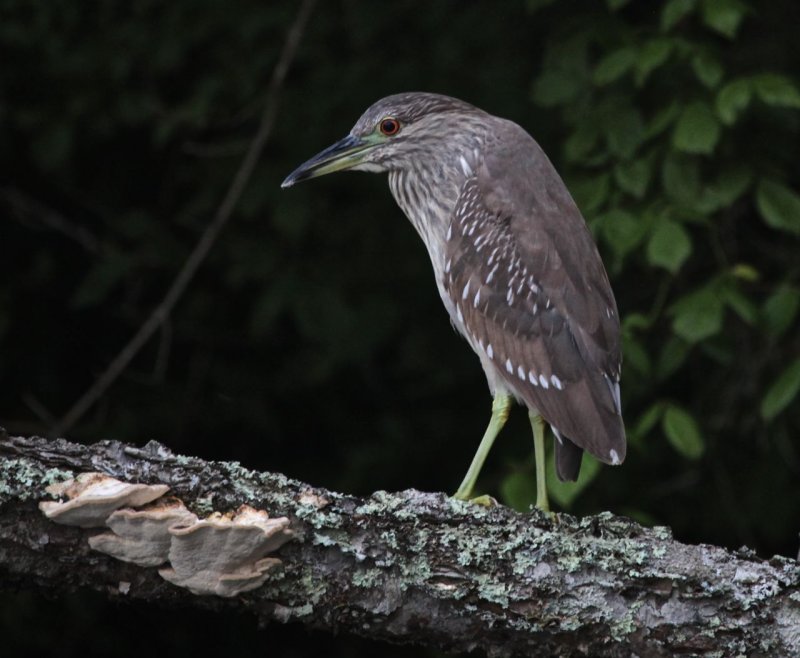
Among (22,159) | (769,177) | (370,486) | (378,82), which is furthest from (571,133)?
(22,159)

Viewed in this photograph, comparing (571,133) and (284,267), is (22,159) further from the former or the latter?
(571,133)

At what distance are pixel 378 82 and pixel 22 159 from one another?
5.27 ft

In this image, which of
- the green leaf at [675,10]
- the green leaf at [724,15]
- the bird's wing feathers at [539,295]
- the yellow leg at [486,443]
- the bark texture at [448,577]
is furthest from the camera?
the green leaf at [675,10]

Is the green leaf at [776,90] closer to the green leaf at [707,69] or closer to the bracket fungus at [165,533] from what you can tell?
the green leaf at [707,69]

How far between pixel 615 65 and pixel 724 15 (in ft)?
1.17

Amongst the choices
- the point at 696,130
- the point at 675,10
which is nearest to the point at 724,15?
the point at 675,10

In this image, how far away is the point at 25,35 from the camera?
179 inches

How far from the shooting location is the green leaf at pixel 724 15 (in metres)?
3.38

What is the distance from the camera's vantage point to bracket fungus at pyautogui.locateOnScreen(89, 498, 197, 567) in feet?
6.56

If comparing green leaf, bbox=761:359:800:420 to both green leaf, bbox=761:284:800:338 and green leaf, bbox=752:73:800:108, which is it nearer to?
green leaf, bbox=761:284:800:338

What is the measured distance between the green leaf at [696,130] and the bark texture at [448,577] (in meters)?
1.47

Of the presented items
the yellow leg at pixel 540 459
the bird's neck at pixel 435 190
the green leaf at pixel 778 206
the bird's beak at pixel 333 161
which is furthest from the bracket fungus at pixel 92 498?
the green leaf at pixel 778 206

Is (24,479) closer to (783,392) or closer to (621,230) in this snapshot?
(621,230)

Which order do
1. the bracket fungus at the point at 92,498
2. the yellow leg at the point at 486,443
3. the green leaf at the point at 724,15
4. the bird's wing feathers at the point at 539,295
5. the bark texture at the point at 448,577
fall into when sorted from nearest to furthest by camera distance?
the bracket fungus at the point at 92,498, the bark texture at the point at 448,577, the bird's wing feathers at the point at 539,295, the yellow leg at the point at 486,443, the green leaf at the point at 724,15
